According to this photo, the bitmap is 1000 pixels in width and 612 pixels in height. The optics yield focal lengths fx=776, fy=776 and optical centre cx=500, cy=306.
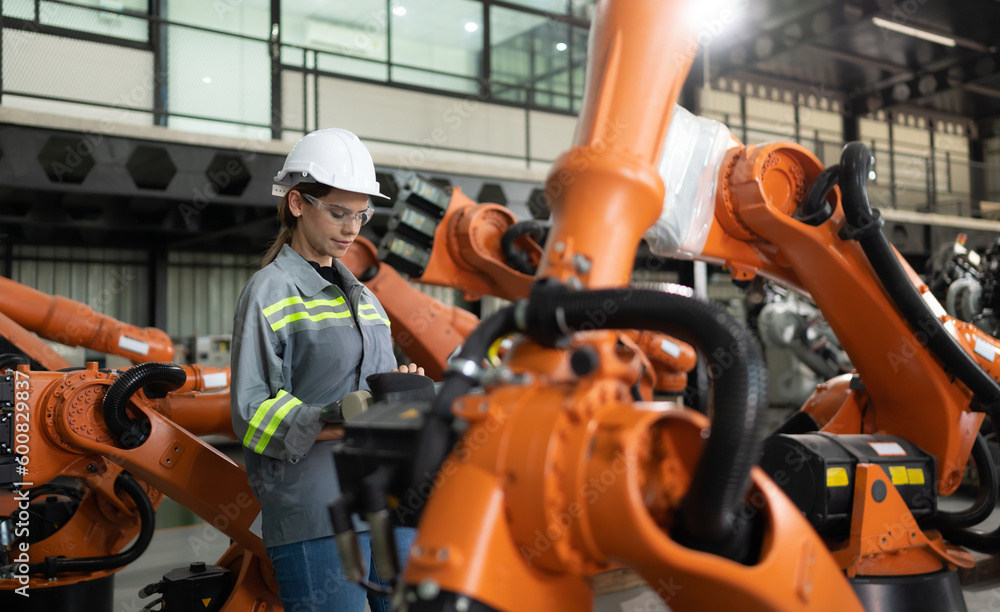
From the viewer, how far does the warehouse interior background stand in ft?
28.0

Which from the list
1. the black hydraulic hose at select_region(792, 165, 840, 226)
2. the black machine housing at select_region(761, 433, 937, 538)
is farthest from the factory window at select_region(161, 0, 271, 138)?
the black machine housing at select_region(761, 433, 937, 538)

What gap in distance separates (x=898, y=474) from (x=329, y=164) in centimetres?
194

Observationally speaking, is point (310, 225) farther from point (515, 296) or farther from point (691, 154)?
point (515, 296)

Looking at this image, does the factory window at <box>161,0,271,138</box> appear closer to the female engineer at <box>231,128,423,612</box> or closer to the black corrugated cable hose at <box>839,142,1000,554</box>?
the female engineer at <box>231,128,423,612</box>

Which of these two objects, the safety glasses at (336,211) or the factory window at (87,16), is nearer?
the safety glasses at (336,211)

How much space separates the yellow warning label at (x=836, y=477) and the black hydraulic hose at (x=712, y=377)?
109 centimetres

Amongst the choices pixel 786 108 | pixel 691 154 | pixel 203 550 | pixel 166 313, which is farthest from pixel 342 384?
pixel 786 108

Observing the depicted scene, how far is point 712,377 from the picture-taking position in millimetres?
1239

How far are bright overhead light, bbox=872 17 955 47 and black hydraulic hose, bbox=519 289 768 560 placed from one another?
17648 mm

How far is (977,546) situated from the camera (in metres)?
2.62

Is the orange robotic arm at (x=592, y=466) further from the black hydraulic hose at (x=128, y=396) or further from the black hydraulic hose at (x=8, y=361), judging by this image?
the black hydraulic hose at (x=8, y=361)

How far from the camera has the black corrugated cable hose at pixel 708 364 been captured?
3.87 feet

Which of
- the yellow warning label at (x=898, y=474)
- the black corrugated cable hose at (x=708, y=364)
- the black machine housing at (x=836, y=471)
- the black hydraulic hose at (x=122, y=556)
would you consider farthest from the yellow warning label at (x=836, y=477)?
the black hydraulic hose at (x=122, y=556)

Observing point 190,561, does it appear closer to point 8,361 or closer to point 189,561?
point 189,561
